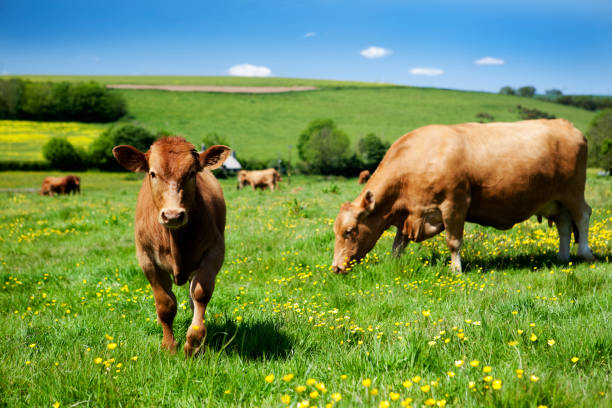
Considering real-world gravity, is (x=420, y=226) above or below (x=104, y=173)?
above

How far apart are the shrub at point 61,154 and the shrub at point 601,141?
225 feet

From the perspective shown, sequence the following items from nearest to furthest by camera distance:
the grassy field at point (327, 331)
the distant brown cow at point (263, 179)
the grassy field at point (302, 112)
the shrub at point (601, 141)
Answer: the grassy field at point (327, 331), the distant brown cow at point (263, 179), the shrub at point (601, 141), the grassy field at point (302, 112)

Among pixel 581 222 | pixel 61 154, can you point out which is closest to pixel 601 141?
pixel 581 222

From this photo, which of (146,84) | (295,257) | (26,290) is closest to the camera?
(26,290)

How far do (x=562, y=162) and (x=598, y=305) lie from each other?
3483 mm

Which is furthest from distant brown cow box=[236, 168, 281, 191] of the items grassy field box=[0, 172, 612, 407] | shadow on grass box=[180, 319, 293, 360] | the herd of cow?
shadow on grass box=[180, 319, 293, 360]

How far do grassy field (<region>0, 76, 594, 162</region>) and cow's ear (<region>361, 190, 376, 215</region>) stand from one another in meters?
58.0

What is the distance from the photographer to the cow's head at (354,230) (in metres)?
6.68

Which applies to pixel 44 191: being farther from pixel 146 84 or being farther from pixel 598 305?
pixel 146 84

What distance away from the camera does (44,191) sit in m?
28.5

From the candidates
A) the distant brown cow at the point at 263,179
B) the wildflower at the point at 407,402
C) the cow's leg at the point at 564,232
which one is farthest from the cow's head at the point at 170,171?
the distant brown cow at the point at 263,179

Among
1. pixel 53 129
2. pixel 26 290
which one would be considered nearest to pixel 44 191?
pixel 26 290

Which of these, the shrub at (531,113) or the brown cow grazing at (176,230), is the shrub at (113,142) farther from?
the shrub at (531,113)

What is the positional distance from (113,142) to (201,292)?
66.1 metres
